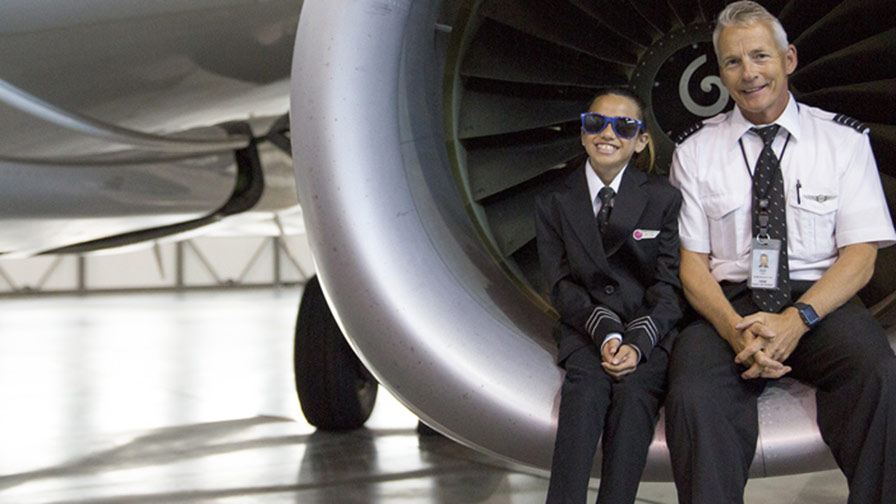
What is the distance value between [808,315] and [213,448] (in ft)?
8.21

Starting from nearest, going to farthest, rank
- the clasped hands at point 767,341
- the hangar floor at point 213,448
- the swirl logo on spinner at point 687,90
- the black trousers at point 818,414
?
the black trousers at point 818,414 < the clasped hands at point 767,341 < the swirl logo on spinner at point 687,90 < the hangar floor at point 213,448

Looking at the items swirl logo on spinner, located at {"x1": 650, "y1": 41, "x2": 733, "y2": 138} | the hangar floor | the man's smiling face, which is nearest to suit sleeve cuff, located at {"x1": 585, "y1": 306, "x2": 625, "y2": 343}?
the man's smiling face

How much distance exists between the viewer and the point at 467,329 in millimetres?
1801

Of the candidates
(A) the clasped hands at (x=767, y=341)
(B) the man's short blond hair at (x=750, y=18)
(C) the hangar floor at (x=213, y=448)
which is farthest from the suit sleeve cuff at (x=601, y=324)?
(C) the hangar floor at (x=213, y=448)

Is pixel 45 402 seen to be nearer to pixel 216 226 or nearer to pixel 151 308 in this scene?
pixel 216 226

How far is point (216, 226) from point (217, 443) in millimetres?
1073

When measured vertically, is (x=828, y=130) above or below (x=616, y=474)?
above

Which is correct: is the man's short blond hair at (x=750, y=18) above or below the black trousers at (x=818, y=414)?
above

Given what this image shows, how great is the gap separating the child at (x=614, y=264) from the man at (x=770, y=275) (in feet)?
0.16

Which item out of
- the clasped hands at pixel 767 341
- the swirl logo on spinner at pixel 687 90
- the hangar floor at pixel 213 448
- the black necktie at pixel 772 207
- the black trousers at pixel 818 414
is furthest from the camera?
the hangar floor at pixel 213 448

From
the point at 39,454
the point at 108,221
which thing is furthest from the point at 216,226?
the point at 39,454

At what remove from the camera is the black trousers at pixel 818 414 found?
1693 millimetres

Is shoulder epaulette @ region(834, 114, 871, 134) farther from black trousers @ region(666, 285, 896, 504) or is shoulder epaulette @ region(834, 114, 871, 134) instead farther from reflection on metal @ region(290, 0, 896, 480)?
reflection on metal @ region(290, 0, 896, 480)

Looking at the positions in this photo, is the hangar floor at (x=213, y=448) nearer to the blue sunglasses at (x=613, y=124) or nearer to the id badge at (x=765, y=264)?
the id badge at (x=765, y=264)
